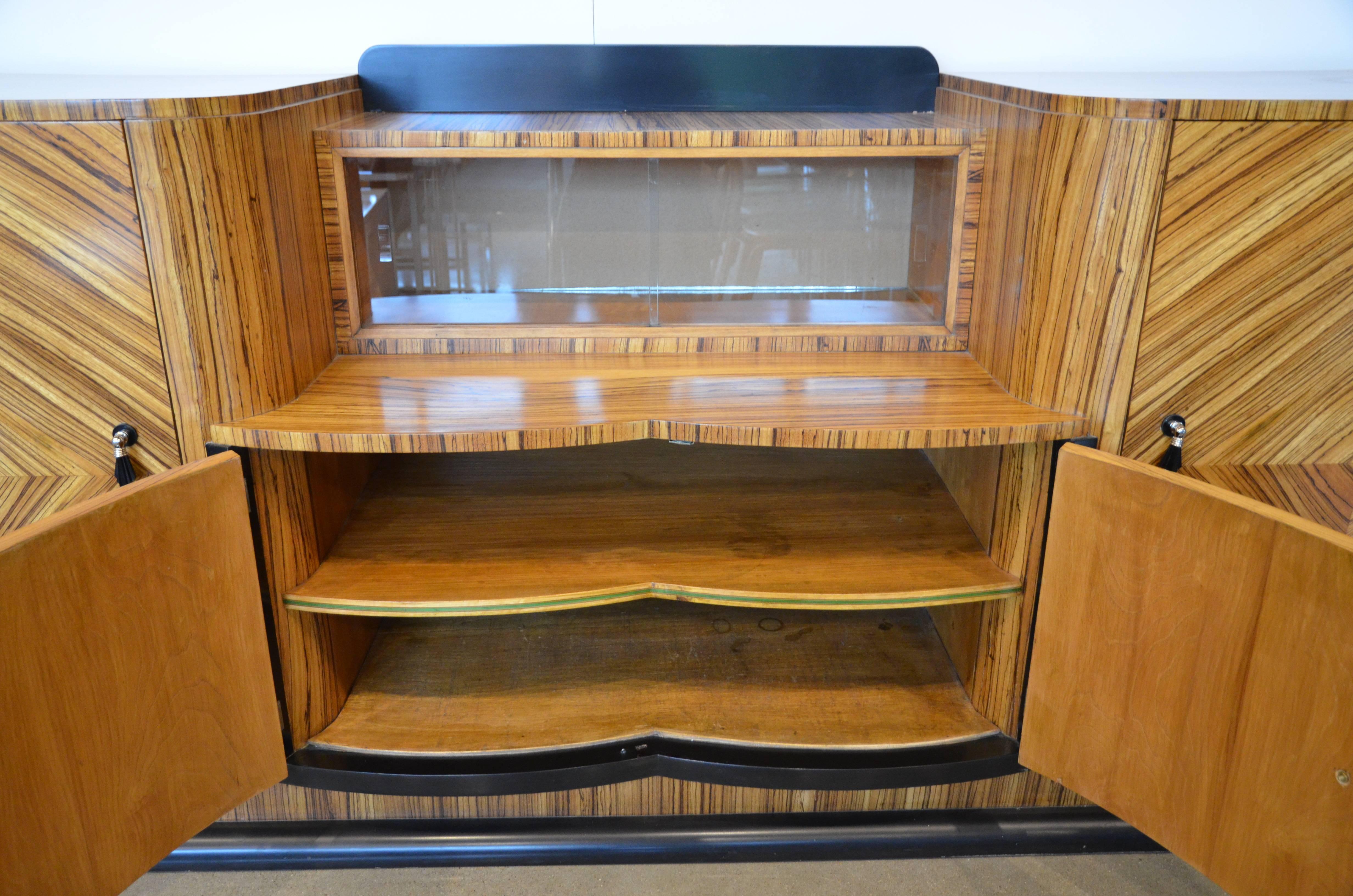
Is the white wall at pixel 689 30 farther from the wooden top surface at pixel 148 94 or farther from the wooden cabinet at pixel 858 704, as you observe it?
the wooden cabinet at pixel 858 704

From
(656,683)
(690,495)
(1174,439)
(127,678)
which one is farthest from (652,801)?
(1174,439)

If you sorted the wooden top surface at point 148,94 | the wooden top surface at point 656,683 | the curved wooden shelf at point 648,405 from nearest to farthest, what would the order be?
the wooden top surface at point 148,94 < the curved wooden shelf at point 648,405 < the wooden top surface at point 656,683

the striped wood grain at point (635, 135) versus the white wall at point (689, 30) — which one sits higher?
the white wall at point (689, 30)

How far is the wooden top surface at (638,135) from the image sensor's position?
1150mm

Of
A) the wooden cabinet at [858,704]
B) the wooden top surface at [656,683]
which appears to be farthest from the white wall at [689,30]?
the wooden top surface at [656,683]

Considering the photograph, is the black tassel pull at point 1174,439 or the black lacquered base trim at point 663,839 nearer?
the black tassel pull at point 1174,439

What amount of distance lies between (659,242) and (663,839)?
2.75 ft

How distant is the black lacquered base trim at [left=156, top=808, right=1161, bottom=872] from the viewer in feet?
4.16

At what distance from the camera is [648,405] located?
1060 millimetres

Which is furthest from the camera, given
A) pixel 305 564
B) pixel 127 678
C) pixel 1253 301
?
pixel 305 564

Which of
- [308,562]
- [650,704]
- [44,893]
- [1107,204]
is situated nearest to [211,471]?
[308,562]

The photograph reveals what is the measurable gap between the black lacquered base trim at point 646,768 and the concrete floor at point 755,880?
163 mm

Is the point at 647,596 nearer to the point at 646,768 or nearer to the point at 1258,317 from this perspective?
the point at 646,768

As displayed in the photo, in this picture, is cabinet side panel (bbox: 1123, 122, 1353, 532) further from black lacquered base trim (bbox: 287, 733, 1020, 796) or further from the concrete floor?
the concrete floor
